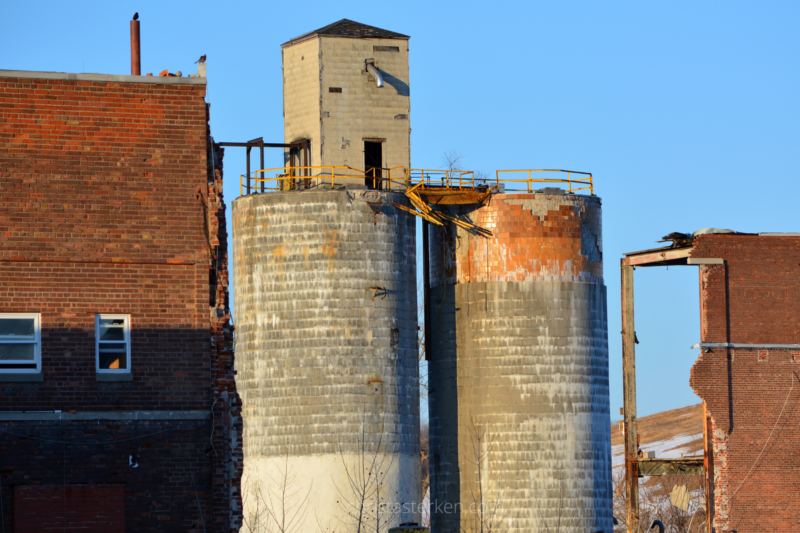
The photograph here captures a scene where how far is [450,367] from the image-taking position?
40062 millimetres

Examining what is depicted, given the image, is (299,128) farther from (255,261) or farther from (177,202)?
(177,202)

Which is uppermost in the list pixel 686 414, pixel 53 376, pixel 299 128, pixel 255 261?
pixel 299 128

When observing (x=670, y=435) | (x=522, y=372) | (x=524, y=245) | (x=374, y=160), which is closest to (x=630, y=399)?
(x=522, y=372)

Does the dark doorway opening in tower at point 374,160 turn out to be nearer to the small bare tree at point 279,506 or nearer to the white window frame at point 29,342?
the small bare tree at point 279,506

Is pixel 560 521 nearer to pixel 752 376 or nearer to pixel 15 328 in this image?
pixel 752 376

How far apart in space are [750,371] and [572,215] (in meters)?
8.63

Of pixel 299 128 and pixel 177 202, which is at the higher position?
pixel 299 128

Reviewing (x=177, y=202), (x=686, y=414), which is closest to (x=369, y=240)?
(x=177, y=202)

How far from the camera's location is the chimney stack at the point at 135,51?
3030 cm

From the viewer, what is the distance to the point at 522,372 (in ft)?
127

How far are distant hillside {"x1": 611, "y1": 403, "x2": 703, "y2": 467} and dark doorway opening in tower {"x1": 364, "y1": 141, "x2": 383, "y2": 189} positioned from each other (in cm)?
5353

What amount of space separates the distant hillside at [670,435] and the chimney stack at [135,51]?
65.3 metres

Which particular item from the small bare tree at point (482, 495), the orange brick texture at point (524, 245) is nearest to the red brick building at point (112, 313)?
the small bare tree at point (482, 495)

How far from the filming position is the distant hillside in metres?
93.3
